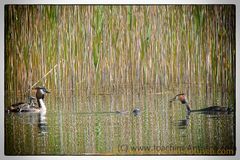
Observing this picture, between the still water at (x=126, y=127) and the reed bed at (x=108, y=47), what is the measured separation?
0.33ft

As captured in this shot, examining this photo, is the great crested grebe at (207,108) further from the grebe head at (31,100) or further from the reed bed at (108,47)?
the grebe head at (31,100)

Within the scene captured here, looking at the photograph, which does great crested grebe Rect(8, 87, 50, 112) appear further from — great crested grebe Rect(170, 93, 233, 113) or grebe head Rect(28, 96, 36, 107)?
great crested grebe Rect(170, 93, 233, 113)

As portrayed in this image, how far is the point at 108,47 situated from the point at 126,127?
55cm

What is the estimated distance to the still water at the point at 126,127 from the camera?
3.40 metres

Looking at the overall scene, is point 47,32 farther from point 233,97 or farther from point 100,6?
point 233,97

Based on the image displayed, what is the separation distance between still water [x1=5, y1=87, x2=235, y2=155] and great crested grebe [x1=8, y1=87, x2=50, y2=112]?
34 millimetres

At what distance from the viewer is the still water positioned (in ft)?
11.1

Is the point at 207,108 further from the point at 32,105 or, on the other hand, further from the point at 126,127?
the point at 32,105

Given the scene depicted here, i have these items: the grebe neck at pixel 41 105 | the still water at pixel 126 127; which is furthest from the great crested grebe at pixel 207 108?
the grebe neck at pixel 41 105

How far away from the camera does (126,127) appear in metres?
3.41

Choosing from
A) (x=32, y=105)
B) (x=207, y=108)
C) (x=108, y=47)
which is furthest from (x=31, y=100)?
(x=207, y=108)

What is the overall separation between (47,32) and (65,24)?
0.43 feet

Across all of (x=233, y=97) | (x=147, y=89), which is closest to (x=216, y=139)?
(x=233, y=97)

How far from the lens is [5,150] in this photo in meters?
3.43
